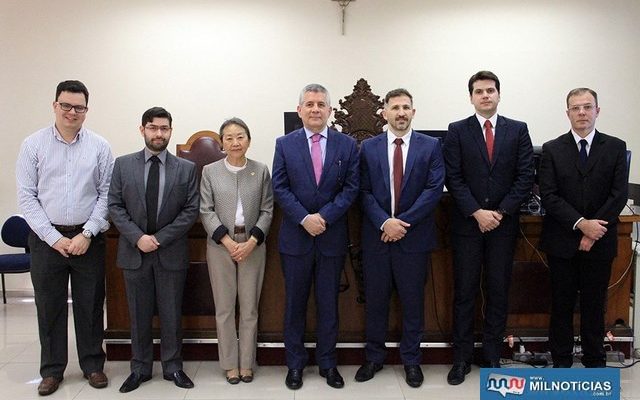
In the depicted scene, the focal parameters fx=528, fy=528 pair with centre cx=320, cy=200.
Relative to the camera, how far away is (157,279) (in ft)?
10.3

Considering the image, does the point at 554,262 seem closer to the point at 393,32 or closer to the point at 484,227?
the point at 484,227

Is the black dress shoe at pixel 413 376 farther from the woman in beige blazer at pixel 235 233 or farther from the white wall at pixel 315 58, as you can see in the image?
the white wall at pixel 315 58

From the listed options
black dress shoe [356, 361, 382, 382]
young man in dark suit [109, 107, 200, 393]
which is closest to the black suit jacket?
black dress shoe [356, 361, 382, 382]

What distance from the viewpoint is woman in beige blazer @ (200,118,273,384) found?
3078mm

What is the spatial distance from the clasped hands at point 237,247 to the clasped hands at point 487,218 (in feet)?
4.26

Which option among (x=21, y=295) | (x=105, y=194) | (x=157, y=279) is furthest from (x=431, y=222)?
(x=21, y=295)

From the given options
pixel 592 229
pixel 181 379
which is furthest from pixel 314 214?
pixel 592 229

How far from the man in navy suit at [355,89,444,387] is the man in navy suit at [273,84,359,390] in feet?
0.46

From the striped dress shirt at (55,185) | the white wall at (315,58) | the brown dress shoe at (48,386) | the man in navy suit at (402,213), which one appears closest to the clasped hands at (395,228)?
the man in navy suit at (402,213)

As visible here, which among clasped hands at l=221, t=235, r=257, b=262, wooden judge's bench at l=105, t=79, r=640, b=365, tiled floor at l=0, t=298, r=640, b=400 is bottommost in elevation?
tiled floor at l=0, t=298, r=640, b=400

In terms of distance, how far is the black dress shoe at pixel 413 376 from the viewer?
10.3 ft

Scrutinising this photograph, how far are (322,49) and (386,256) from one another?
132 inches

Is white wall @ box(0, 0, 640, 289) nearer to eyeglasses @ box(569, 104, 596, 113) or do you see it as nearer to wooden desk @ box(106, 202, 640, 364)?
wooden desk @ box(106, 202, 640, 364)

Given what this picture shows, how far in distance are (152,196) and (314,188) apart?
0.94m
